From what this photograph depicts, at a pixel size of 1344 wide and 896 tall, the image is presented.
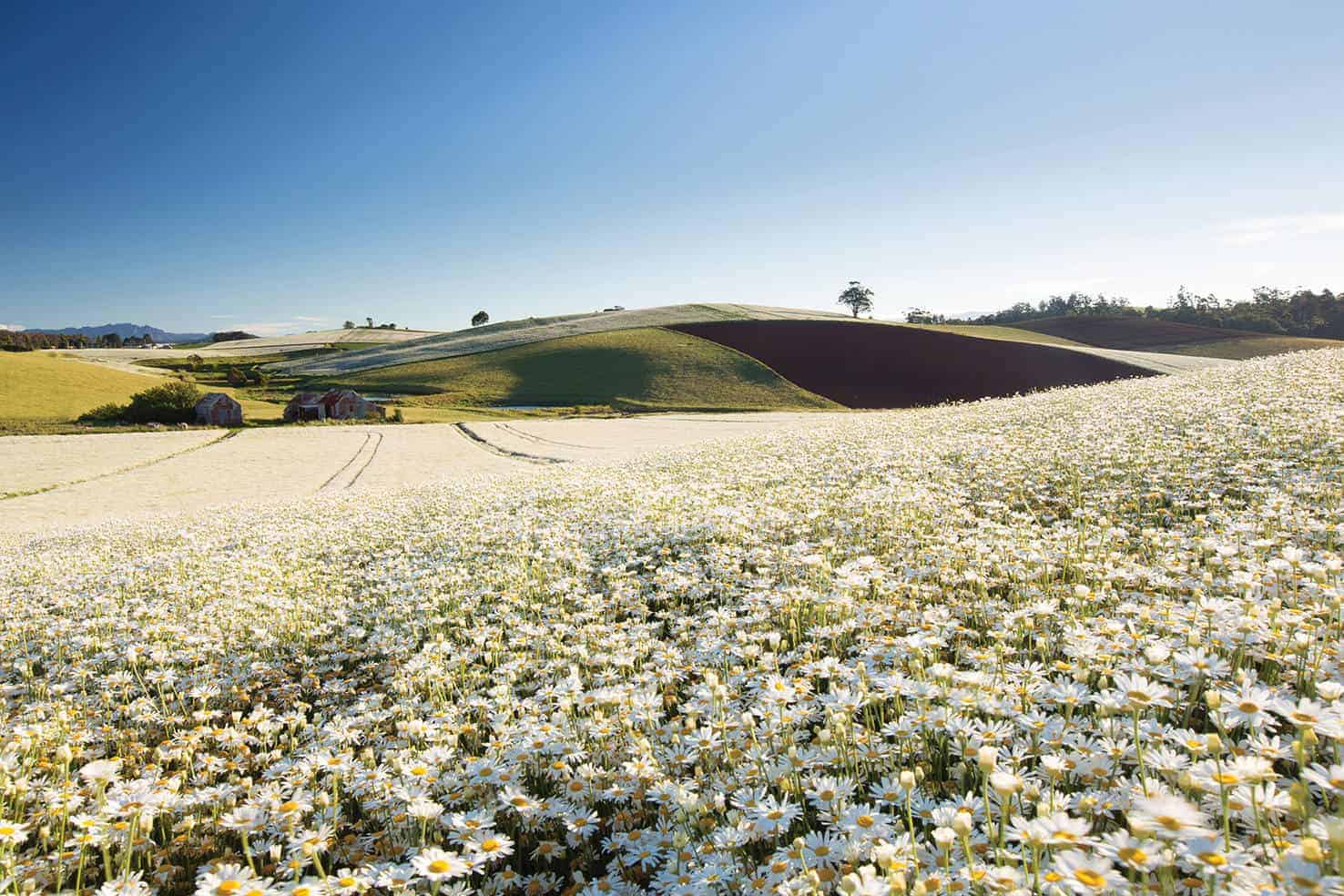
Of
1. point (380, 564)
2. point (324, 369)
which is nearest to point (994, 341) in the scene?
point (380, 564)

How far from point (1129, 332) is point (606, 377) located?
99527mm

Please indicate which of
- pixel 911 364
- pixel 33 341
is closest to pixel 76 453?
pixel 911 364

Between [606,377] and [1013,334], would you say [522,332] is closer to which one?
[606,377]

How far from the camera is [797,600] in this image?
21.3ft

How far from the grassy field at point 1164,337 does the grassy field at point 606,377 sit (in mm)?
68083

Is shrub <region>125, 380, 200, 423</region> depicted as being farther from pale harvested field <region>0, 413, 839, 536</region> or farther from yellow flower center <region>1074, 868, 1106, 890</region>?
yellow flower center <region>1074, 868, 1106, 890</region>

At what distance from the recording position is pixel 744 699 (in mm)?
5152

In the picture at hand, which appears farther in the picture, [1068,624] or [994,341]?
[994,341]

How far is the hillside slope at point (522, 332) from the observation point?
111 meters

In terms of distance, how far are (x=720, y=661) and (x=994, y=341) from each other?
286ft

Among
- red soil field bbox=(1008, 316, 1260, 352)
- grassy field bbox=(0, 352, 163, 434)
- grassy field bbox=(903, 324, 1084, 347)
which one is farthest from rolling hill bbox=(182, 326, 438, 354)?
red soil field bbox=(1008, 316, 1260, 352)

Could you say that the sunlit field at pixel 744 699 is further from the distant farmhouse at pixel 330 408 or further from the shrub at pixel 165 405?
the shrub at pixel 165 405

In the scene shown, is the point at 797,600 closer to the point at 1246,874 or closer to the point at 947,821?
the point at 947,821

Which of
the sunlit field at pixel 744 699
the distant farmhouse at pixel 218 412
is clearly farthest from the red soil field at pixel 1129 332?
the distant farmhouse at pixel 218 412
